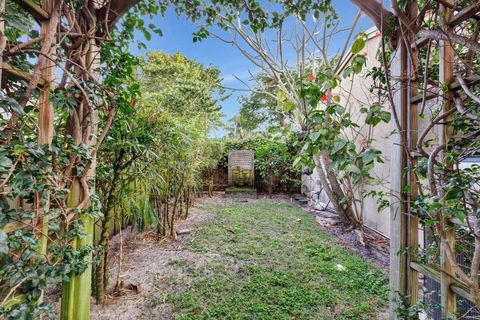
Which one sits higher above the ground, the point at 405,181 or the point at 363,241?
the point at 405,181

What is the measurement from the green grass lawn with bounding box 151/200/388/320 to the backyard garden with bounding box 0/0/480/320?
0.02 meters

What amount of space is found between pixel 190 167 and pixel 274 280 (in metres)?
2.17

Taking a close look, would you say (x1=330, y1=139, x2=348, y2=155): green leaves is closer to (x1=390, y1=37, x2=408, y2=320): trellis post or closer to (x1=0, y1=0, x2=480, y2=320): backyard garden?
(x1=0, y1=0, x2=480, y2=320): backyard garden

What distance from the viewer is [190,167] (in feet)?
12.1

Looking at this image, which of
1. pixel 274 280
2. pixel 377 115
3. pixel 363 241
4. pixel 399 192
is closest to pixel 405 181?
pixel 399 192

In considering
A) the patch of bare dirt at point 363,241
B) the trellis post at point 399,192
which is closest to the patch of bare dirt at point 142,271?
the trellis post at point 399,192

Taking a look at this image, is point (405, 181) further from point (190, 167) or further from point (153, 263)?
point (190, 167)

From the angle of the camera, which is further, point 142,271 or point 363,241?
point 363,241

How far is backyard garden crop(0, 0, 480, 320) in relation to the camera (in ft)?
2.99

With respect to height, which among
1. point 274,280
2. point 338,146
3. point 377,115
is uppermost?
point 377,115

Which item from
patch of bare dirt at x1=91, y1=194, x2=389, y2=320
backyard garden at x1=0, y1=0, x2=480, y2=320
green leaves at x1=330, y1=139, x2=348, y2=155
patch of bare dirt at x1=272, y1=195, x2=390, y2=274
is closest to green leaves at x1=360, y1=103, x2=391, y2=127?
backyard garden at x1=0, y1=0, x2=480, y2=320

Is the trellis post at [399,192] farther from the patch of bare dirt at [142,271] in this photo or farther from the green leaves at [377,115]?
the patch of bare dirt at [142,271]

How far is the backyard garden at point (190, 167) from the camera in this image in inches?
35.8

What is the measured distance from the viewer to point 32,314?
0.88 meters
